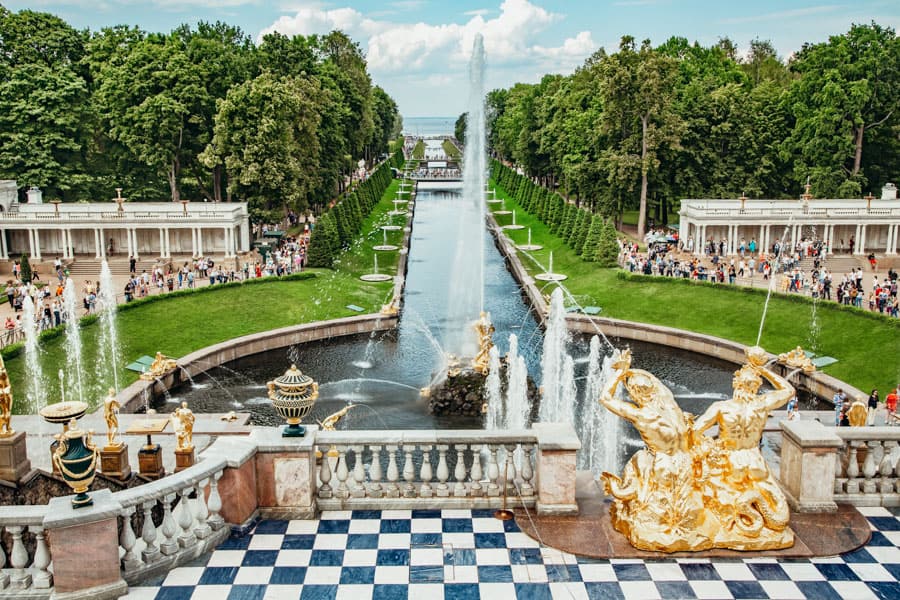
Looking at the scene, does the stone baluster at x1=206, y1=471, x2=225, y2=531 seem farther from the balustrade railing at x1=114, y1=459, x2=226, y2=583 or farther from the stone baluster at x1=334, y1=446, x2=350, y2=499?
the stone baluster at x1=334, y1=446, x2=350, y2=499

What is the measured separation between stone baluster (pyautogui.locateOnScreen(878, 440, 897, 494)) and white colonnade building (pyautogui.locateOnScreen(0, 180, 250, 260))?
5155 cm

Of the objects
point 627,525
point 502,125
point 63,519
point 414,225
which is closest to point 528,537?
point 627,525

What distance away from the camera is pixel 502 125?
5285 inches

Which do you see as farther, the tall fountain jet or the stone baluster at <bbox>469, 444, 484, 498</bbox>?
the tall fountain jet

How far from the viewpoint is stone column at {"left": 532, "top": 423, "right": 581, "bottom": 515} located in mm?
11906

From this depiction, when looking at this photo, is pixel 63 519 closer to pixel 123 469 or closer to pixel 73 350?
pixel 123 469

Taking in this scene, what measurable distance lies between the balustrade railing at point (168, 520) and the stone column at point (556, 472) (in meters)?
4.37

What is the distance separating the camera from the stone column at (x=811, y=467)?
12.0m

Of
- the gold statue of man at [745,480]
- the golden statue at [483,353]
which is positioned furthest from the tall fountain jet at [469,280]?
the gold statue of man at [745,480]

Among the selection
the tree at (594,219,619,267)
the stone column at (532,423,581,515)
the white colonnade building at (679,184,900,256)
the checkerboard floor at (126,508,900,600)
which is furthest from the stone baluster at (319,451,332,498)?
the white colonnade building at (679,184,900,256)

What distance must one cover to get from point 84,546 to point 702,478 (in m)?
7.67

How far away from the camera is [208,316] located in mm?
41156

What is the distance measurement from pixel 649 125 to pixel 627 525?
53985 mm

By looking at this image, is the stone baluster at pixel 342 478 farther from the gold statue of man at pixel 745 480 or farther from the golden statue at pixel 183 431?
the gold statue of man at pixel 745 480
